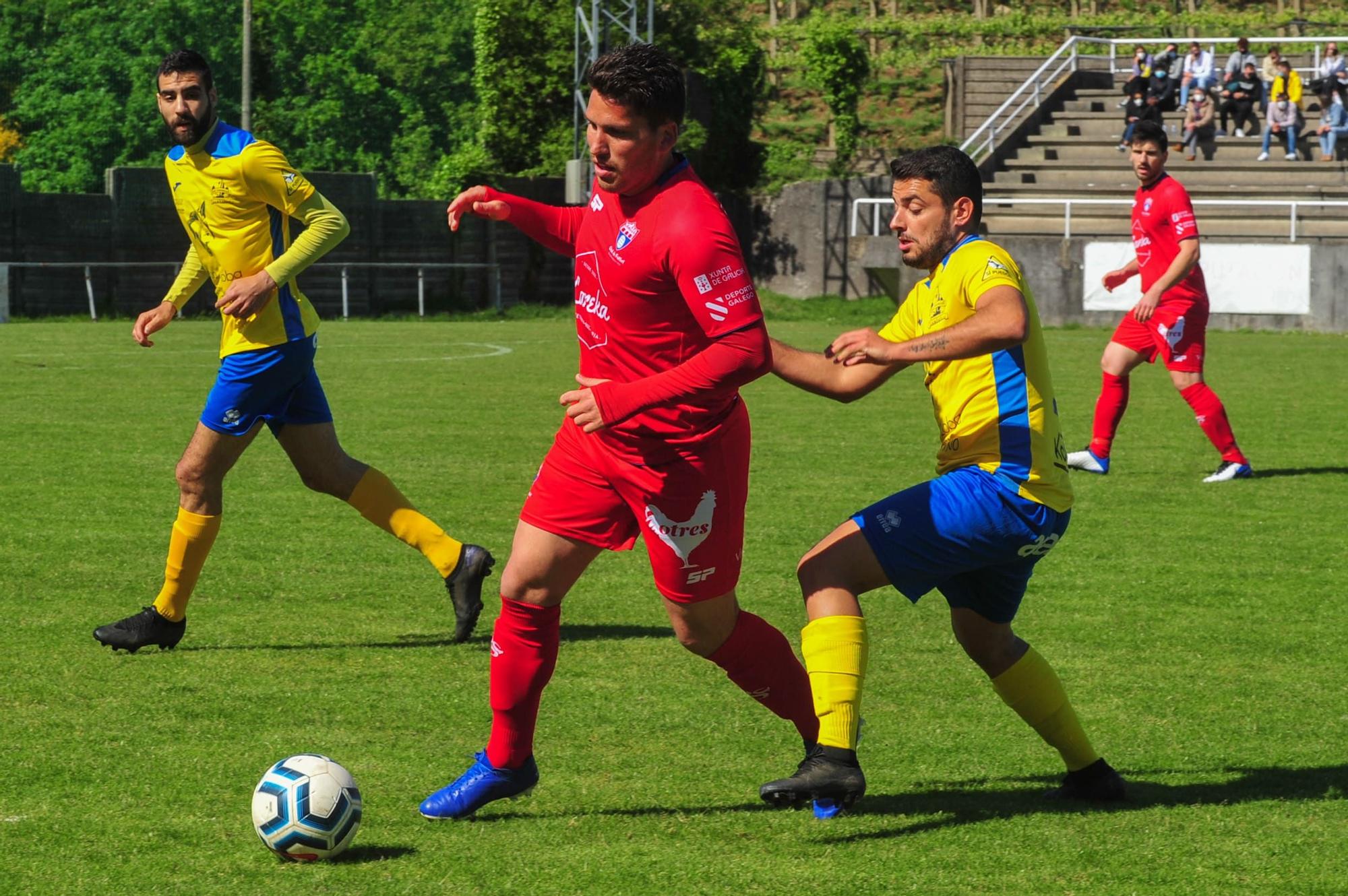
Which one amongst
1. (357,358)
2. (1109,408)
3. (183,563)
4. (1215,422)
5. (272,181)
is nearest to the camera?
(183,563)

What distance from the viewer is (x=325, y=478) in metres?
7.21

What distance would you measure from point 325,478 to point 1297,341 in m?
21.3

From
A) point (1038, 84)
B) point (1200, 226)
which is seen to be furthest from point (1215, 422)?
point (1038, 84)

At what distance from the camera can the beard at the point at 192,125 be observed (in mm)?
6824

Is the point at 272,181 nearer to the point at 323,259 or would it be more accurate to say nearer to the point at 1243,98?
the point at 323,259

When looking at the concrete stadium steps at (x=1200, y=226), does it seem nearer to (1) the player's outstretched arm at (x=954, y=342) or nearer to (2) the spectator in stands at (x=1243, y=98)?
(2) the spectator in stands at (x=1243, y=98)

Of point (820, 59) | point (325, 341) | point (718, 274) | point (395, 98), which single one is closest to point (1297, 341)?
point (325, 341)

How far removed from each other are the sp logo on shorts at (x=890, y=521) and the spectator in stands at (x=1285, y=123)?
99.8 ft

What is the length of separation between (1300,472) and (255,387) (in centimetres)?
816

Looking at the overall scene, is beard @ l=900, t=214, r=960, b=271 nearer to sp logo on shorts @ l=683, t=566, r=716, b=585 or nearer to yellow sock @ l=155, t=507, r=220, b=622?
sp logo on shorts @ l=683, t=566, r=716, b=585

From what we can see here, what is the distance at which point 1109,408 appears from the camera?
12297 millimetres

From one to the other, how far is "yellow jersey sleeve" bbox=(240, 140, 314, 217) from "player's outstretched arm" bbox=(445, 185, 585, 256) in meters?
1.63

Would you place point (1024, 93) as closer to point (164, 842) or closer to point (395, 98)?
point (395, 98)

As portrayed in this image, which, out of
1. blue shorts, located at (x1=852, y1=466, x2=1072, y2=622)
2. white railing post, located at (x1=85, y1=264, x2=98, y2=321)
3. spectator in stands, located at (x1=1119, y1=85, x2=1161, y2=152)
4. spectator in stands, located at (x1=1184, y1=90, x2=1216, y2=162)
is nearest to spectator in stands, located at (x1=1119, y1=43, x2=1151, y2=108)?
spectator in stands, located at (x1=1119, y1=85, x2=1161, y2=152)
